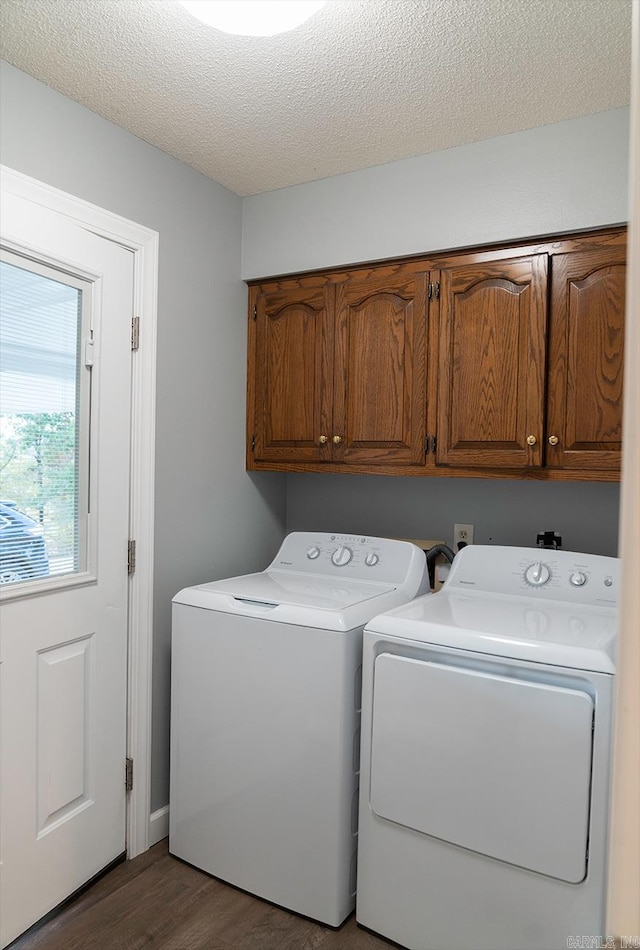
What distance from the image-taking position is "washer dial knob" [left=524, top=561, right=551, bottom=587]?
2.12 meters

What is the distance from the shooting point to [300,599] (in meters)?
2.07

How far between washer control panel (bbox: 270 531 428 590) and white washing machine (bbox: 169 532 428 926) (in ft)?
0.04

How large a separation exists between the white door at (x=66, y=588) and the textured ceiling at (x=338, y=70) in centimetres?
42

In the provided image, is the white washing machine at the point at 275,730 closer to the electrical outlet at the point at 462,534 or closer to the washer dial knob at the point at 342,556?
the washer dial knob at the point at 342,556

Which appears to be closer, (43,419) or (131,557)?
(43,419)

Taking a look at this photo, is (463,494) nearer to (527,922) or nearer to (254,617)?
(254,617)

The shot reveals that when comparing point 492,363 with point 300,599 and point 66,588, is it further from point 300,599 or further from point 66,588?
point 66,588

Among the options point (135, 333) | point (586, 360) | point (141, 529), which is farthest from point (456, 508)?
point (135, 333)

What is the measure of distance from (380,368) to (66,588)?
1.30 m

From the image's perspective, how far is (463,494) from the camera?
261cm

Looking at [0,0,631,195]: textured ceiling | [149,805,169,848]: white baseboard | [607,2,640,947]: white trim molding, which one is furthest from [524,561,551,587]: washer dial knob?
[607,2,640,947]: white trim molding

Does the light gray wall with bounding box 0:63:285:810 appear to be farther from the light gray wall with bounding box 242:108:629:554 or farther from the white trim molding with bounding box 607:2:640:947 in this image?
the white trim molding with bounding box 607:2:640:947

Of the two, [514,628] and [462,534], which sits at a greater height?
[462,534]

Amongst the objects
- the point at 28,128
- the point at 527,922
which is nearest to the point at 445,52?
the point at 28,128
